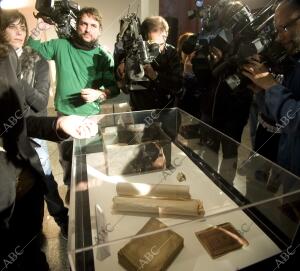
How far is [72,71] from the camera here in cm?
166

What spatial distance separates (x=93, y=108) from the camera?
1.70 meters

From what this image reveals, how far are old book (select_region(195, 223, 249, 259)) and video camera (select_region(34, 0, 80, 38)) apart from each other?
4.89ft

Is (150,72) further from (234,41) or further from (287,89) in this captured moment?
(287,89)

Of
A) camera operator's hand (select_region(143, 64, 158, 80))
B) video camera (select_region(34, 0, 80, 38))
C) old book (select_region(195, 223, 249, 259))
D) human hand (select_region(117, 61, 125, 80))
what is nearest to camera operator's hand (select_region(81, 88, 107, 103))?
human hand (select_region(117, 61, 125, 80))

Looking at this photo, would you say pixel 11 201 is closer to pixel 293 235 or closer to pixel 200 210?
pixel 200 210

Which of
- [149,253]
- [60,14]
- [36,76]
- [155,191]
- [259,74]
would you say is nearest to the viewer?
[149,253]

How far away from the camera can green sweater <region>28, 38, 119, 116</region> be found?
166cm

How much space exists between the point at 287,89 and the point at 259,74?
124 millimetres

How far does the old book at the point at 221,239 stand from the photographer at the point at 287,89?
1.27ft

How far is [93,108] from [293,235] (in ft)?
4.25

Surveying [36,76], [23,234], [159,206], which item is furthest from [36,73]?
[159,206]

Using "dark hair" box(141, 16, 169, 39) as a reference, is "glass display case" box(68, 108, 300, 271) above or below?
below

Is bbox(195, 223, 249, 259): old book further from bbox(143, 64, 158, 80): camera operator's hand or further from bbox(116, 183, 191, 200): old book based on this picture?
bbox(143, 64, 158, 80): camera operator's hand

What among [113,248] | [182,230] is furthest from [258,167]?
[113,248]
